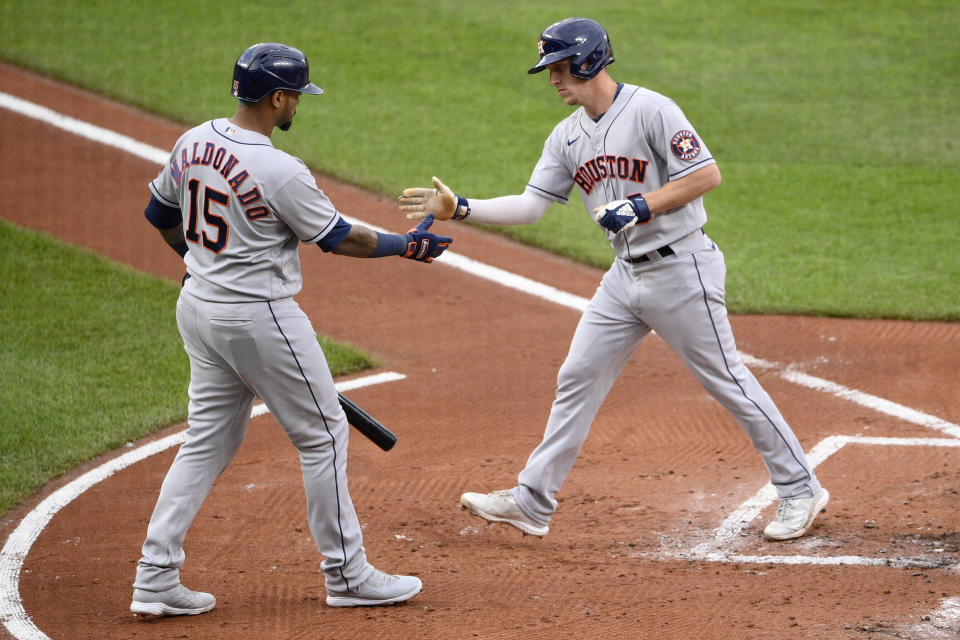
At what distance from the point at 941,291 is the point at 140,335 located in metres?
5.40

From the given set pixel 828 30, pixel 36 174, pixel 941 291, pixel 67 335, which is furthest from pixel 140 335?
pixel 828 30

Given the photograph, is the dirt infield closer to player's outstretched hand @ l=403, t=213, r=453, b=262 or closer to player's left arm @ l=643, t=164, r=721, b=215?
player's outstretched hand @ l=403, t=213, r=453, b=262

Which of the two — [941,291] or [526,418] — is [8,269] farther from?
[941,291]

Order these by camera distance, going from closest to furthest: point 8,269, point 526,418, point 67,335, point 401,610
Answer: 1. point 401,610
2. point 526,418
3. point 67,335
4. point 8,269

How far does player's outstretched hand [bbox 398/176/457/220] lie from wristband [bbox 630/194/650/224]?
0.82 m

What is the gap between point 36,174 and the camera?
10.8m

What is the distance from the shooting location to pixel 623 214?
4668 mm

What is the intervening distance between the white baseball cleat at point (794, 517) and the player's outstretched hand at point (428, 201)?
6.21 feet

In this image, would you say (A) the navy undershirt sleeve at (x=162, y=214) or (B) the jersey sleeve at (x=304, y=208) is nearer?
(B) the jersey sleeve at (x=304, y=208)

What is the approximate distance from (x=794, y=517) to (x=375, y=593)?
5.86 feet

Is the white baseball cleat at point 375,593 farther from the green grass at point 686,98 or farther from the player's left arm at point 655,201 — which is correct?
the green grass at point 686,98

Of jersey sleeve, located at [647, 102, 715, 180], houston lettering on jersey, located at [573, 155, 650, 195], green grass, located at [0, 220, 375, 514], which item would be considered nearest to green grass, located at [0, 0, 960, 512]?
green grass, located at [0, 220, 375, 514]

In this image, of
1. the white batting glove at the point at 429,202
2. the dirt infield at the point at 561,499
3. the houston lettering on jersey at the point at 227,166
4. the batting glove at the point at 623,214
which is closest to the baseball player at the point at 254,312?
the houston lettering on jersey at the point at 227,166

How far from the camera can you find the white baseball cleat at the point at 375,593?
450 cm
